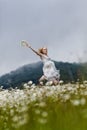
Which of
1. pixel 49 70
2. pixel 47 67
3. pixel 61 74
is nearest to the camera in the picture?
pixel 61 74

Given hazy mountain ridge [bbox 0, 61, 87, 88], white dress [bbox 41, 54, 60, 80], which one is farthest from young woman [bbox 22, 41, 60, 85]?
hazy mountain ridge [bbox 0, 61, 87, 88]

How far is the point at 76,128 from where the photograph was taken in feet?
15.7

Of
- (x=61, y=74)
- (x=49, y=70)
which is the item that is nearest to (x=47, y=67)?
(x=49, y=70)

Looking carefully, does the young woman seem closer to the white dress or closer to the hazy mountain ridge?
the white dress

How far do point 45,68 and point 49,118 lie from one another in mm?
12995

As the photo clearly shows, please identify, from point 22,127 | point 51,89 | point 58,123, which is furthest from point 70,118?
point 51,89

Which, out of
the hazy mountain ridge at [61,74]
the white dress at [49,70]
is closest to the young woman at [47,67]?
the white dress at [49,70]

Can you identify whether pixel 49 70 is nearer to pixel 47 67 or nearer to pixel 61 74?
pixel 47 67

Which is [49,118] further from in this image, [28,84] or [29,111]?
[28,84]

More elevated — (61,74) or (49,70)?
(61,74)

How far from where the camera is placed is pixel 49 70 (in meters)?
18.2

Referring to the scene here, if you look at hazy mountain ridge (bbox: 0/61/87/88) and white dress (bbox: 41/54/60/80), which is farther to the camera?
white dress (bbox: 41/54/60/80)

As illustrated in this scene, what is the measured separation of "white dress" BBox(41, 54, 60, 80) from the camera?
17573 mm

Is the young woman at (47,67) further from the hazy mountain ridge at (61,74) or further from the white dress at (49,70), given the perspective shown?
the hazy mountain ridge at (61,74)
